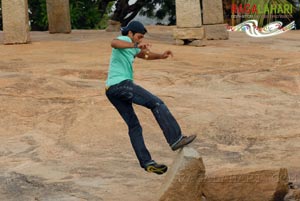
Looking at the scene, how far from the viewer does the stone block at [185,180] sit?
548 centimetres

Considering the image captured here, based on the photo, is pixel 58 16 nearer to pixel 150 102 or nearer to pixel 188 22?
pixel 188 22

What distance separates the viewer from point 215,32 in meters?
15.3

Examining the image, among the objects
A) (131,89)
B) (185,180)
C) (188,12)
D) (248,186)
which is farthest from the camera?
(188,12)

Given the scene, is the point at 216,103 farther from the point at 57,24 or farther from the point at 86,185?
the point at 57,24

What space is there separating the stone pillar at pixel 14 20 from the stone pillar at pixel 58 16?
11.7ft

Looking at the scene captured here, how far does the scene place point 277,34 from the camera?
1831cm

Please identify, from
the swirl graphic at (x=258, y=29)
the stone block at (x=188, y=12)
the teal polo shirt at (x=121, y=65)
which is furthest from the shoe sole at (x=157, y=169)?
the swirl graphic at (x=258, y=29)

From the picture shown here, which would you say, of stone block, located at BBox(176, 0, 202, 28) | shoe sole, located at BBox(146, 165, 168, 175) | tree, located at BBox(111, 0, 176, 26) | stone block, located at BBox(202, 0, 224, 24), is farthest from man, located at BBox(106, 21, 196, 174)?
tree, located at BBox(111, 0, 176, 26)

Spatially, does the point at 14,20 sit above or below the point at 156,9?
above

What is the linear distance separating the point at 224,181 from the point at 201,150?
1.83m

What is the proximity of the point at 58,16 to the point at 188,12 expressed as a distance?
13.6 ft

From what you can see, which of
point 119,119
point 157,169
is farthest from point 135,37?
point 119,119

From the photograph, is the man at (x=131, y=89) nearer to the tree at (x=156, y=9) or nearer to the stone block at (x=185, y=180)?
the stone block at (x=185, y=180)

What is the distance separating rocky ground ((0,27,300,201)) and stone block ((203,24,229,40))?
261cm
